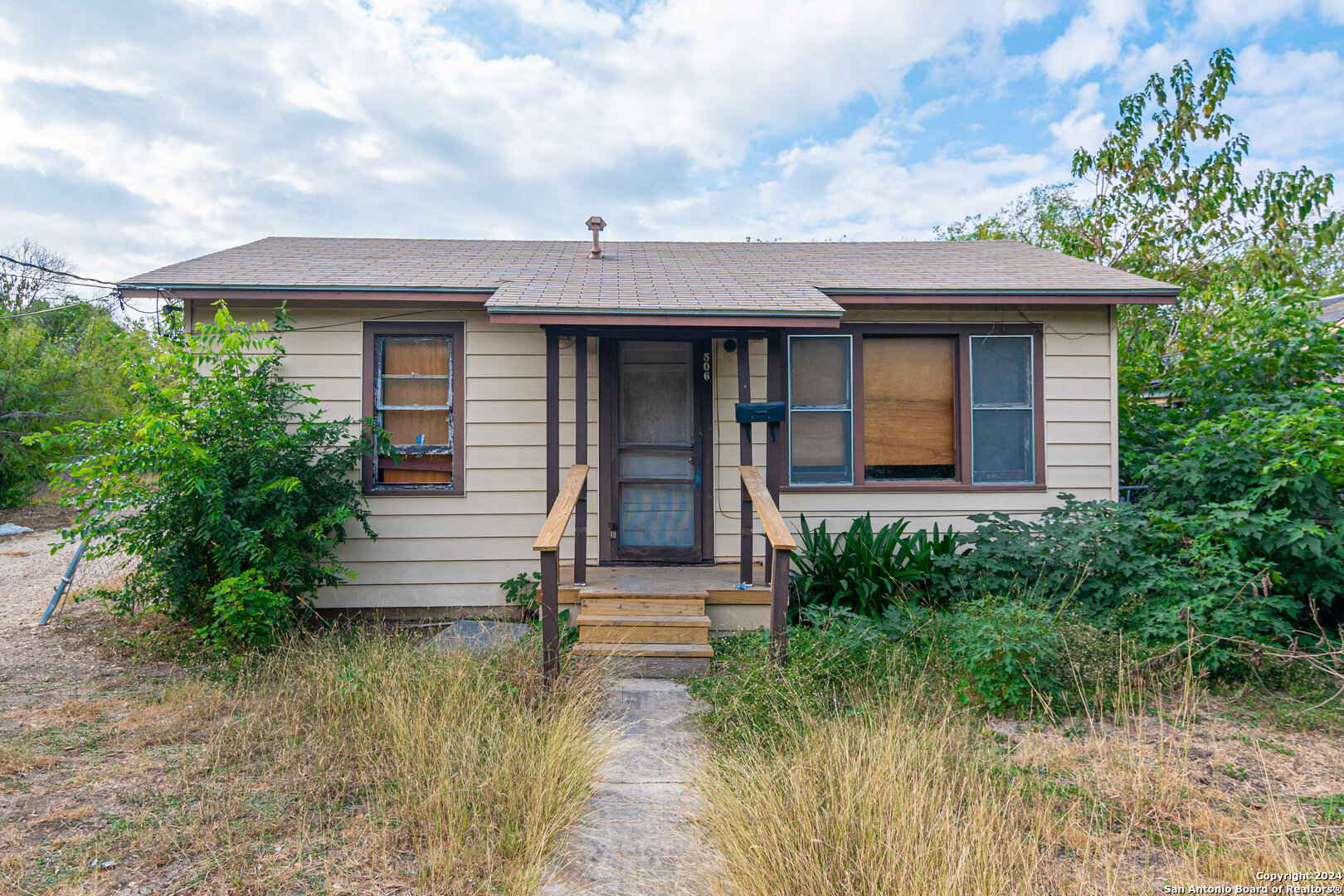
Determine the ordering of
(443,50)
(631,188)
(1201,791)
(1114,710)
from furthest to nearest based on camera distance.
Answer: (631,188) < (443,50) < (1114,710) < (1201,791)

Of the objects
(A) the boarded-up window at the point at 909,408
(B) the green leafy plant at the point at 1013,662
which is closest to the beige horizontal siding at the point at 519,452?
(A) the boarded-up window at the point at 909,408

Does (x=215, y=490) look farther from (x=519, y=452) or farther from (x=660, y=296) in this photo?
(x=660, y=296)

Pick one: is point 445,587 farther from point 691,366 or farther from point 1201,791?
point 1201,791

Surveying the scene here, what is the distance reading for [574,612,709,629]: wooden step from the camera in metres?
4.54

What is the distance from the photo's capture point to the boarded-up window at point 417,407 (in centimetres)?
582

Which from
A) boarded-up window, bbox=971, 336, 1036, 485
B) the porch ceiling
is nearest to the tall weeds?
the porch ceiling

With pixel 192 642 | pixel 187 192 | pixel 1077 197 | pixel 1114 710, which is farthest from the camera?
pixel 1077 197

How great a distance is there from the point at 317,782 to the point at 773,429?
11.7 feet

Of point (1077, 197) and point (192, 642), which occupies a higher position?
point (1077, 197)

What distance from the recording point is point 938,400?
6.11 metres

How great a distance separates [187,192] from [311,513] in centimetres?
1610

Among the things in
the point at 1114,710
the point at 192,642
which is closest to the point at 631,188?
the point at 192,642

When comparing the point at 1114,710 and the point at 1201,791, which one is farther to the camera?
the point at 1114,710

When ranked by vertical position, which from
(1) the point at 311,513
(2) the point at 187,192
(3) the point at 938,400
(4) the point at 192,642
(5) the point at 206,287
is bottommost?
(4) the point at 192,642
